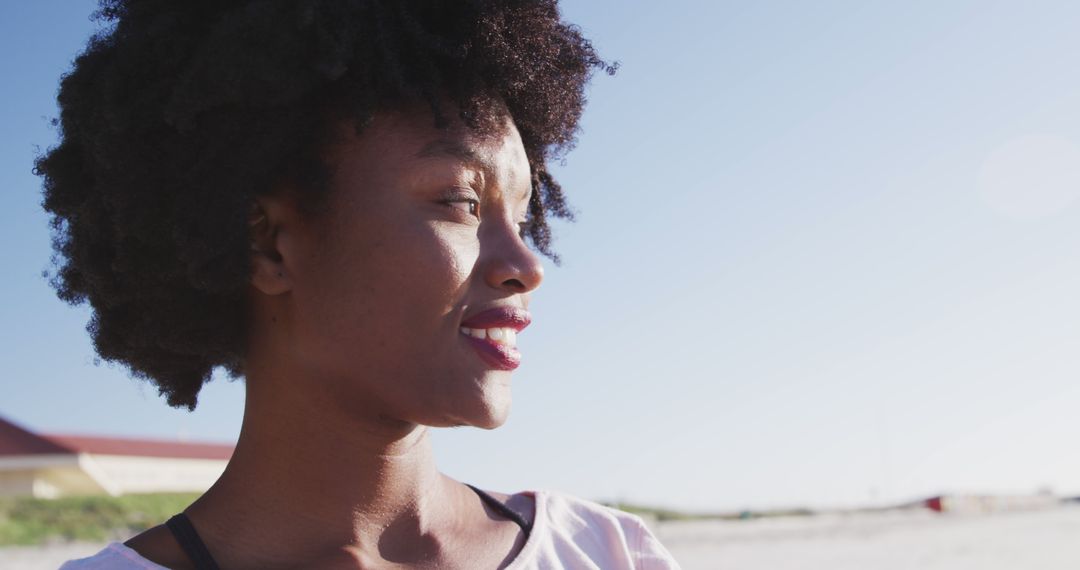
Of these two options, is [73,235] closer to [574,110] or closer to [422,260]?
[422,260]

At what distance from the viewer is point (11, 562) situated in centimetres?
1249

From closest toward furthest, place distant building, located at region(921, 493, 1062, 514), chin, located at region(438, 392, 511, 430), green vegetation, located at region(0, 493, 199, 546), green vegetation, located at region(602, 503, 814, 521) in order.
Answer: chin, located at region(438, 392, 511, 430)
green vegetation, located at region(0, 493, 199, 546)
green vegetation, located at region(602, 503, 814, 521)
distant building, located at region(921, 493, 1062, 514)

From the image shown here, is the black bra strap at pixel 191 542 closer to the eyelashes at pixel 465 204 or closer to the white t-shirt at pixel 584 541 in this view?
the white t-shirt at pixel 584 541

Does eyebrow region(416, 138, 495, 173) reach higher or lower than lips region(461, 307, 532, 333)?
higher

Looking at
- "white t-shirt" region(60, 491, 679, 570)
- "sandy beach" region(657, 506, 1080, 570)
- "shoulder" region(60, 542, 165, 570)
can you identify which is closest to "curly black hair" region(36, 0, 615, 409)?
"shoulder" region(60, 542, 165, 570)

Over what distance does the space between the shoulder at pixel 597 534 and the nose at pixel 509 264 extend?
0.73 metres

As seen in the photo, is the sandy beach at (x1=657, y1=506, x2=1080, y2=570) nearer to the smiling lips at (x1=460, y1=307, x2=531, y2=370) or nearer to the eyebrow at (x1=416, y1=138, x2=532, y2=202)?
the smiling lips at (x1=460, y1=307, x2=531, y2=370)

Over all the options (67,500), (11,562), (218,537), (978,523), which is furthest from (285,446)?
(978,523)

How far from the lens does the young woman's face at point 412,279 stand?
243 cm

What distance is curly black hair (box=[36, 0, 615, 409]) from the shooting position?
8.36 ft

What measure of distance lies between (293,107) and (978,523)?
97.8 feet

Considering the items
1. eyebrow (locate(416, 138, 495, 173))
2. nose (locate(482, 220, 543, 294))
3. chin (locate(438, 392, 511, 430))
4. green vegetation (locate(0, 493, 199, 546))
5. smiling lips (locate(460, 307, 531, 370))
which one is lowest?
chin (locate(438, 392, 511, 430))

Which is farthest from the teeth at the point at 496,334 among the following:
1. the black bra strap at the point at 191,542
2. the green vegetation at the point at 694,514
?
the green vegetation at the point at 694,514

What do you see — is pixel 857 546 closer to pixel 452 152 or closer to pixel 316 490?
pixel 316 490
